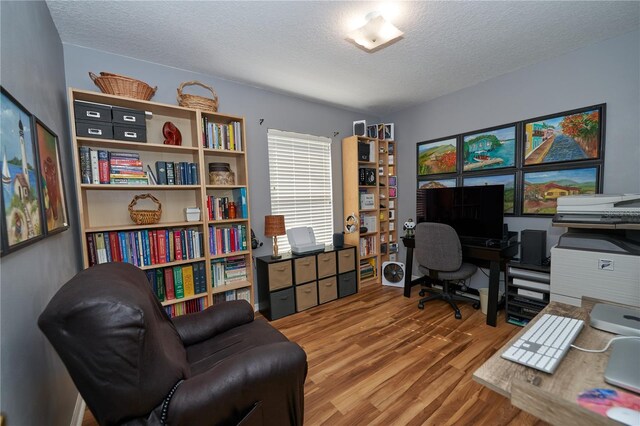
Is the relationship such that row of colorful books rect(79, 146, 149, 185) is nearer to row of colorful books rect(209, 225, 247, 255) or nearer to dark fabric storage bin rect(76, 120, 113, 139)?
dark fabric storage bin rect(76, 120, 113, 139)

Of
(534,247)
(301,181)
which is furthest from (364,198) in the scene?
(534,247)

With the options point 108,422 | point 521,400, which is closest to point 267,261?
point 108,422

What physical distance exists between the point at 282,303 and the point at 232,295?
513 millimetres

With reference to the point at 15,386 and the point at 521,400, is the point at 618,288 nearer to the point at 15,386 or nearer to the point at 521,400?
the point at 521,400

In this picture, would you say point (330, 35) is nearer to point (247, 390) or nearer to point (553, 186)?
point (247, 390)

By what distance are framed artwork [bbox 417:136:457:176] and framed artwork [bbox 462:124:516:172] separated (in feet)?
0.44

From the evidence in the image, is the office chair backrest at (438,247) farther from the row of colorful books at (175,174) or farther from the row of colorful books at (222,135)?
the row of colorful books at (175,174)

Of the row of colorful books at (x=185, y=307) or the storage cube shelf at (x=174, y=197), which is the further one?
the row of colorful books at (x=185, y=307)

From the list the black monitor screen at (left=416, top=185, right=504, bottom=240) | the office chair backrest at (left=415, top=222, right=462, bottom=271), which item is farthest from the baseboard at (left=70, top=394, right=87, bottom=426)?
the black monitor screen at (left=416, top=185, right=504, bottom=240)

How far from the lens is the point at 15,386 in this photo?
0.84m

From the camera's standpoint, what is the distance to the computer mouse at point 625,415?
1.66 feet

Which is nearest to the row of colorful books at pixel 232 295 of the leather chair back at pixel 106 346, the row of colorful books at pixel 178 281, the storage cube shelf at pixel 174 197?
the storage cube shelf at pixel 174 197

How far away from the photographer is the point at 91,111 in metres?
1.85

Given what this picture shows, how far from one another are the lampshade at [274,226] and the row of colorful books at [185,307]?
0.86 metres
